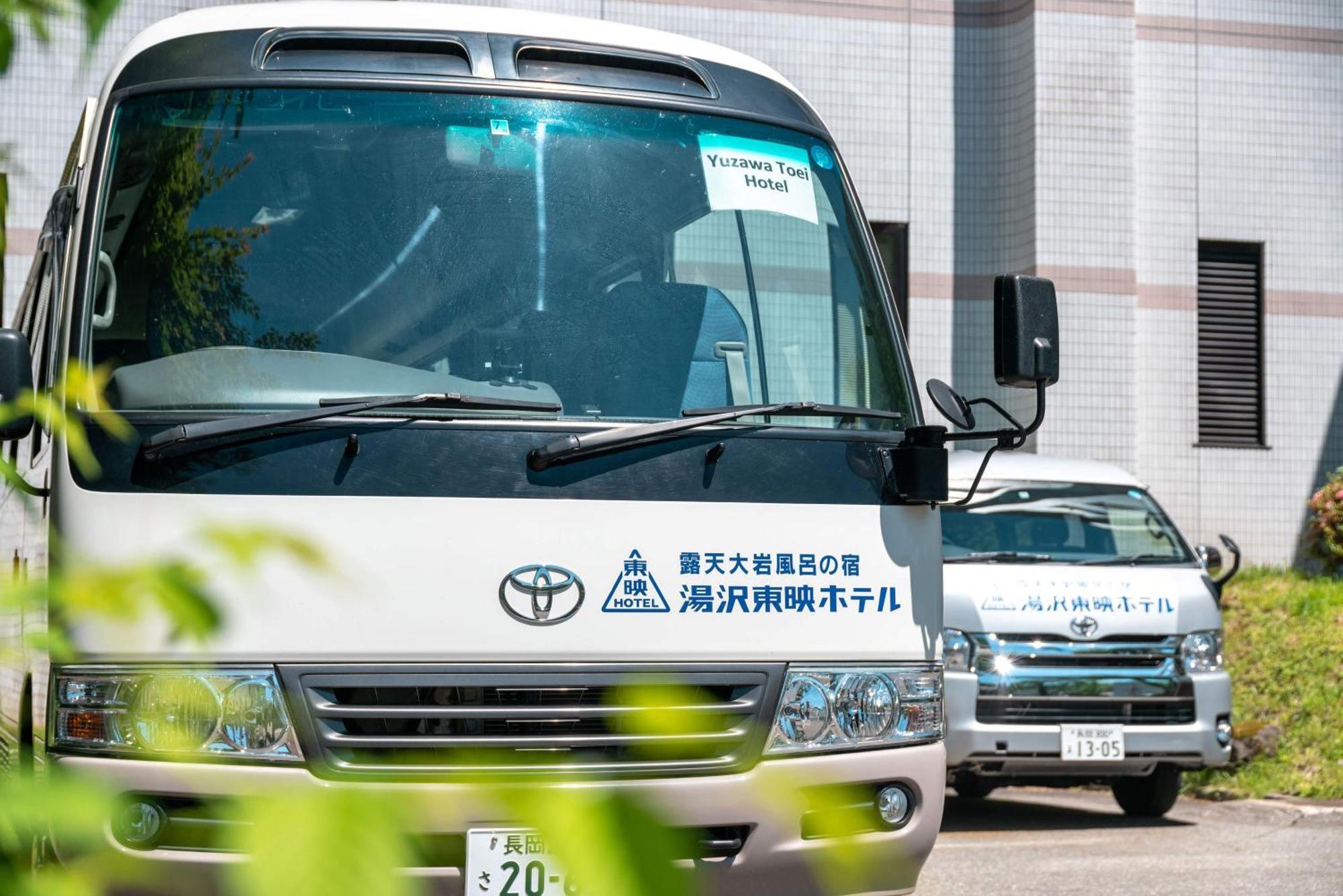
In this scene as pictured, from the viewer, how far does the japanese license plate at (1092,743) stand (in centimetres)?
898

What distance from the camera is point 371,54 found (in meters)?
4.66

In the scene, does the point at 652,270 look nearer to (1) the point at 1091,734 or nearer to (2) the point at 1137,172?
(1) the point at 1091,734

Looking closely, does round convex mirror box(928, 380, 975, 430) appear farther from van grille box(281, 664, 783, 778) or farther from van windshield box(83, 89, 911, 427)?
van grille box(281, 664, 783, 778)

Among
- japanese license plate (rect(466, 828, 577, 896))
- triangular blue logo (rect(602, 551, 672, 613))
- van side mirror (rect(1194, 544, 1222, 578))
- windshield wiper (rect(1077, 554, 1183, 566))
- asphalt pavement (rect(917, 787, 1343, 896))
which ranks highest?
japanese license plate (rect(466, 828, 577, 896))

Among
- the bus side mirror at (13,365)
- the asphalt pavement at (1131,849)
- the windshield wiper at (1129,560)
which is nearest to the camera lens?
the bus side mirror at (13,365)

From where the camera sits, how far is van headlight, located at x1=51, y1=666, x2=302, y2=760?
370 centimetres

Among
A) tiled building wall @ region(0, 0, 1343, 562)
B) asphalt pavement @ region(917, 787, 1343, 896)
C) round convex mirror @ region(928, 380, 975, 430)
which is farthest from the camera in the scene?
tiled building wall @ region(0, 0, 1343, 562)

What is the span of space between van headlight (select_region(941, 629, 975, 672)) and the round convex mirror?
432 centimetres

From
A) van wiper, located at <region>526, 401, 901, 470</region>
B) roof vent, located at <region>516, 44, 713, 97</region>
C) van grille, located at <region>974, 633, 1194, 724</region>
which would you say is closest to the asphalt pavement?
van grille, located at <region>974, 633, 1194, 724</region>

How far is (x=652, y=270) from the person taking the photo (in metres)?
4.54

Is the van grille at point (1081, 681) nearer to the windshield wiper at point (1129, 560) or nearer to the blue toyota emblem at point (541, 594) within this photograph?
the windshield wiper at point (1129, 560)

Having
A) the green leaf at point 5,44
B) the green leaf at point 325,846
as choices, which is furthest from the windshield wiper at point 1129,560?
the green leaf at point 325,846

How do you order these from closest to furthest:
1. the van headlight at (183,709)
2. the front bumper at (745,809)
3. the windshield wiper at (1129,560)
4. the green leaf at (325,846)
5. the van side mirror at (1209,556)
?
1. the green leaf at (325,846)
2. the front bumper at (745,809)
3. the van headlight at (183,709)
4. the windshield wiper at (1129,560)
5. the van side mirror at (1209,556)

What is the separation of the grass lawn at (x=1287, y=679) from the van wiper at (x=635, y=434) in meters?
7.44
